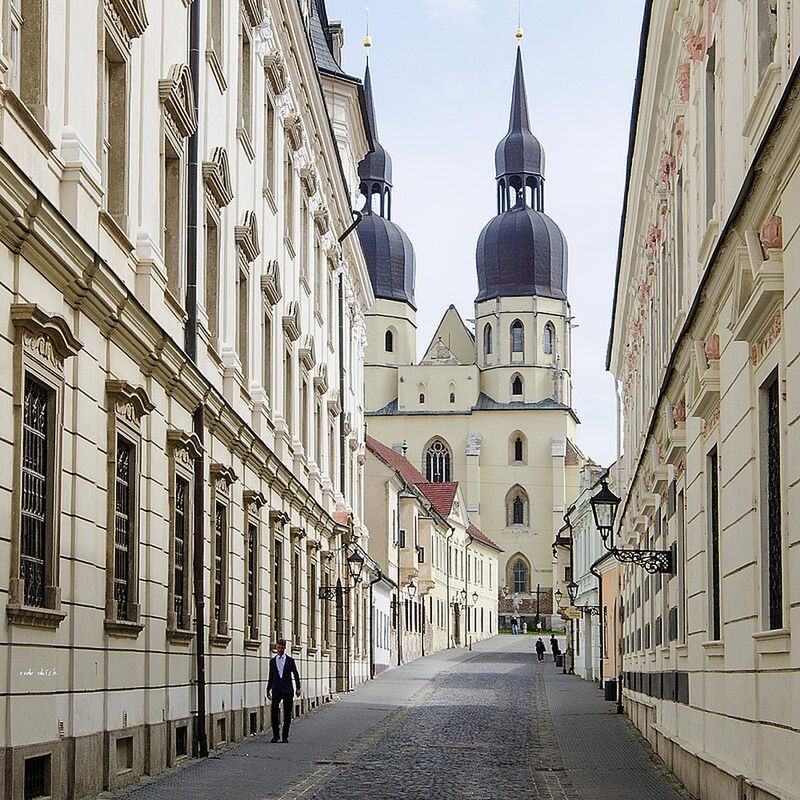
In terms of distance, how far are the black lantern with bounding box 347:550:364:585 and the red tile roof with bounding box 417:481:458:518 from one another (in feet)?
130

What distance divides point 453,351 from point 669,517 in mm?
103999

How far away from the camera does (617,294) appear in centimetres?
3475

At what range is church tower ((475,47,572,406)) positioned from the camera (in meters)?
115

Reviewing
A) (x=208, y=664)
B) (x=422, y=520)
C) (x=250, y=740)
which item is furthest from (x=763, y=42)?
(x=422, y=520)

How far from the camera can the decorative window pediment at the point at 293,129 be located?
27966 millimetres

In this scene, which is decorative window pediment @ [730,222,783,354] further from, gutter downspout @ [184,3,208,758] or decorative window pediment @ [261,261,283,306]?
decorative window pediment @ [261,261,283,306]

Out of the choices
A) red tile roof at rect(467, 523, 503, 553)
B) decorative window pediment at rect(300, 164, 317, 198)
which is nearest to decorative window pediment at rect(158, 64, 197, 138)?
decorative window pediment at rect(300, 164, 317, 198)

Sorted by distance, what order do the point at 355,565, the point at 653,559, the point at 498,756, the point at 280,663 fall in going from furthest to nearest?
1. the point at 355,565
2. the point at 280,663
3. the point at 498,756
4. the point at 653,559

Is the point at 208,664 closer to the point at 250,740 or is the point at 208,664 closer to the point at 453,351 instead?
the point at 250,740

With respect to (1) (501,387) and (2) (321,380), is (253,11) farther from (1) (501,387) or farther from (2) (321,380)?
(1) (501,387)

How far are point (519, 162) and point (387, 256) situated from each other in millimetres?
13712

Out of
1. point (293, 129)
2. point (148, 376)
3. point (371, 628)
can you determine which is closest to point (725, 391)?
point (148, 376)

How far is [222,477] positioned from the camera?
20891 millimetres

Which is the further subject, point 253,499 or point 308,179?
point 308,179
